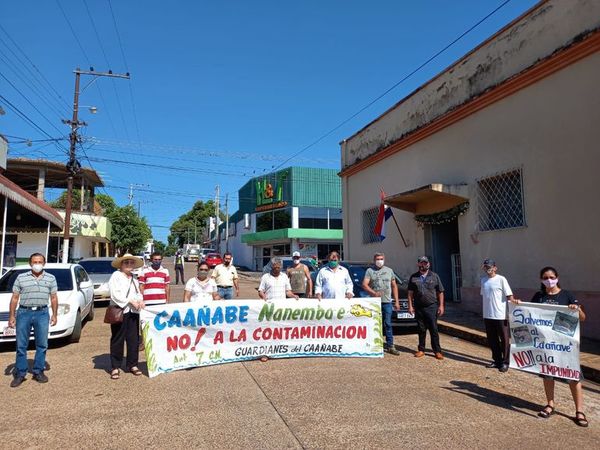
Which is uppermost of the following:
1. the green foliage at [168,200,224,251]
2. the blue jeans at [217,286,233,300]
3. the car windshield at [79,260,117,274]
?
the green foliage at [168,200,224,251]

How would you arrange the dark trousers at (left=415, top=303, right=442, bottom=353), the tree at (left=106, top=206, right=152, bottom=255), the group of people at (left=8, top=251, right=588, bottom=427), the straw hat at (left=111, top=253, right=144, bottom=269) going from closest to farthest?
the group of people at (left=8, top=251, right=588, bottom=427)
the straw hat at (left=111, top=253, right=144, bottom=269)
the dark trousers at (left=415, top=303, right=442, bottom=353)
the tree at (left=106, top=206, right=152, bottom=255)

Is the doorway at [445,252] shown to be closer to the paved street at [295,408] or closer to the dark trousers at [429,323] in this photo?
the dark trousers at [429,323]

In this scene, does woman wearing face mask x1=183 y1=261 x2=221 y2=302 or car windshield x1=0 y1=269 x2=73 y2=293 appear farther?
car windshield x1=0 y1=269 x2=73 y2=293

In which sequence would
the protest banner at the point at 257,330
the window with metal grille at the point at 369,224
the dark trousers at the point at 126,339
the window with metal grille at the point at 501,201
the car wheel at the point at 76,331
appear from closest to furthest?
1. the dark trousers at the point at 126,339
2. the protest banner at the point at 257,330
3. the car wheel at the point at 76,331
4. the window with metal grille at the point at 501,201
5. the window with metal grille at the point at 369,224

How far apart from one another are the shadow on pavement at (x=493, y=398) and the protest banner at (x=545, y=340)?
415 millimetres

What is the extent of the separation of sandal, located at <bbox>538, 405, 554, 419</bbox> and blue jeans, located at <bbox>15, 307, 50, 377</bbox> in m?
6.20

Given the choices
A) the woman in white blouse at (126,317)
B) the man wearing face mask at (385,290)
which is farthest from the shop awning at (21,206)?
the man wearing face mask at (385,290)

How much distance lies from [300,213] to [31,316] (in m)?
32.0

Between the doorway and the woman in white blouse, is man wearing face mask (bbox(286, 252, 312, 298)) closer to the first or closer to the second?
the woman in white blouse

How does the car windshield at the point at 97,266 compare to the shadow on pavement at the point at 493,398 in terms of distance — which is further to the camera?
the car windshield at the point at 97,266

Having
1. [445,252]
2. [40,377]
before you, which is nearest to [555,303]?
[40,377]

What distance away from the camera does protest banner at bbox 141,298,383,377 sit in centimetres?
666

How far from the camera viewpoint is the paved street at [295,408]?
4.16m

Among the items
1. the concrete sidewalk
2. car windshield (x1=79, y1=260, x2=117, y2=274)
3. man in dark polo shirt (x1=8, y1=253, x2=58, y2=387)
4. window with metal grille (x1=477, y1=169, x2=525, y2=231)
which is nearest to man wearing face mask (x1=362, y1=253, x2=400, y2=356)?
the concrete sidewalk
